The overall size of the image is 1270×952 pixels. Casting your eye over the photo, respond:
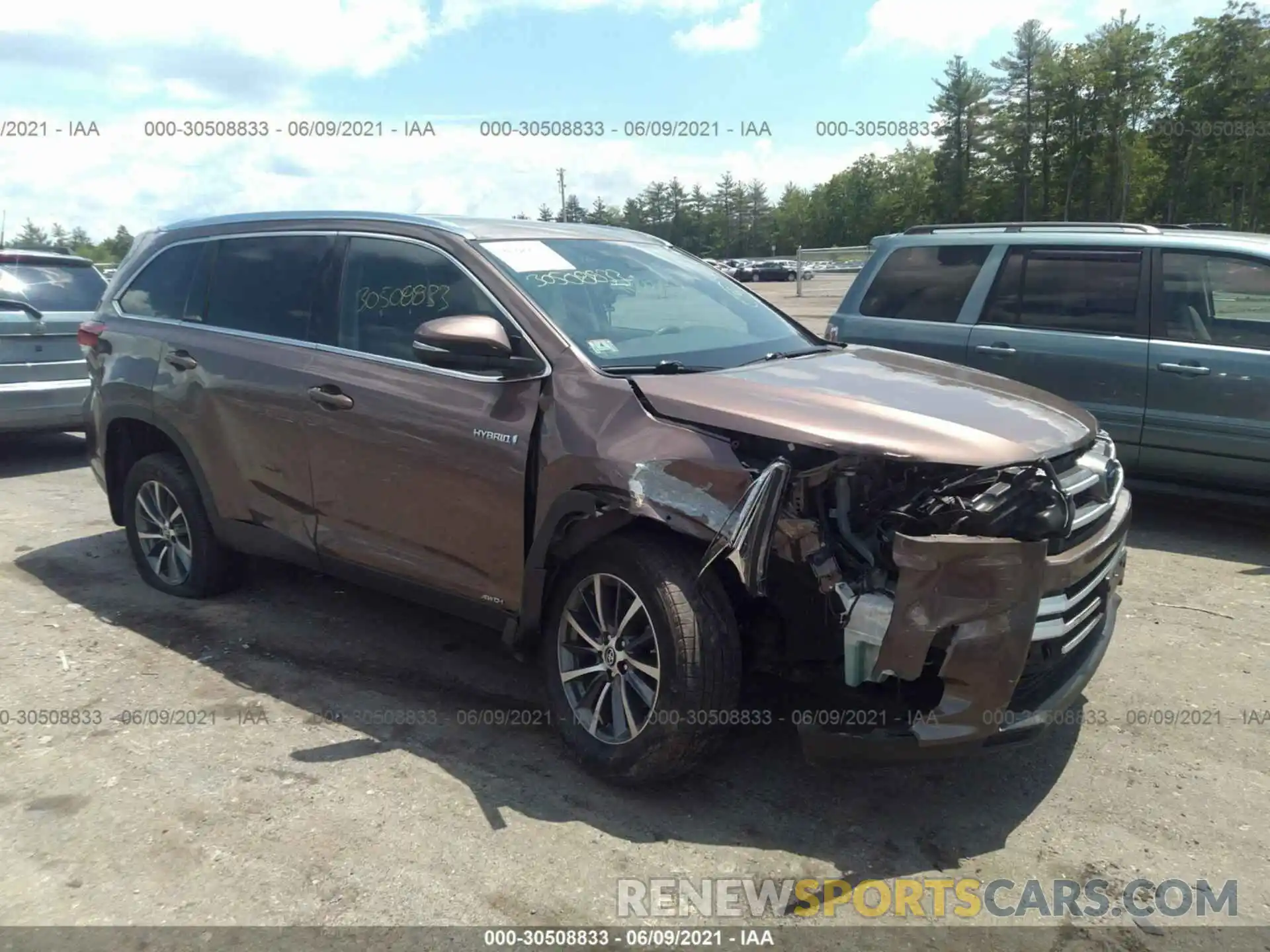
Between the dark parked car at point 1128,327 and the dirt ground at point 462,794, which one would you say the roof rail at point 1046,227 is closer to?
the dark parked car at point 1128,327

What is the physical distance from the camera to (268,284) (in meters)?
4.63

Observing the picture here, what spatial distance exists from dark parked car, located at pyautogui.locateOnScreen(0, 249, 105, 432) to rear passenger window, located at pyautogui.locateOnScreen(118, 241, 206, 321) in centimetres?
298

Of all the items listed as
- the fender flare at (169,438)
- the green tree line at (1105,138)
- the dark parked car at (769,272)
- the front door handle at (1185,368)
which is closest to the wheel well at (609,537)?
the fender flare at (169,438)

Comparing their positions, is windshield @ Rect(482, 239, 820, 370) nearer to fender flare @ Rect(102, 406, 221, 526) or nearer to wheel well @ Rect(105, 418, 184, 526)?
fender flare @ Rect(102, 406, 221, 526)

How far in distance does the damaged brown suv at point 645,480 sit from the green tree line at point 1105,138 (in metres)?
26.4

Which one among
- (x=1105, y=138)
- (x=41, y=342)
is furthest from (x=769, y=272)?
(x=41, y=342)

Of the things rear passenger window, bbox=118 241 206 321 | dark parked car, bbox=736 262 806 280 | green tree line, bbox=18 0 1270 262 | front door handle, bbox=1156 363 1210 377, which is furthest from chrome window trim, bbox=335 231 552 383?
dark parked car, bbox=736 262 806 280

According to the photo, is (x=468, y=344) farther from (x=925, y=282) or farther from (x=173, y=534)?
(x=925, y=282)

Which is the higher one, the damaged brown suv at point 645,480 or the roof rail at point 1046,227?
the roof rail at point 1046,227

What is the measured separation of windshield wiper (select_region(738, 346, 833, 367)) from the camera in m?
3.87

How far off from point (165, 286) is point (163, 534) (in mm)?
1308

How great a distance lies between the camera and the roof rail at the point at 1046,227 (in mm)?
6543

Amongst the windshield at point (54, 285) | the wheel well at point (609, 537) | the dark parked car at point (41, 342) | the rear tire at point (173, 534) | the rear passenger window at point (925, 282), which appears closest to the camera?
the wheel well at point (609, 537)

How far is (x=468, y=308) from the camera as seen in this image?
3822 mm
